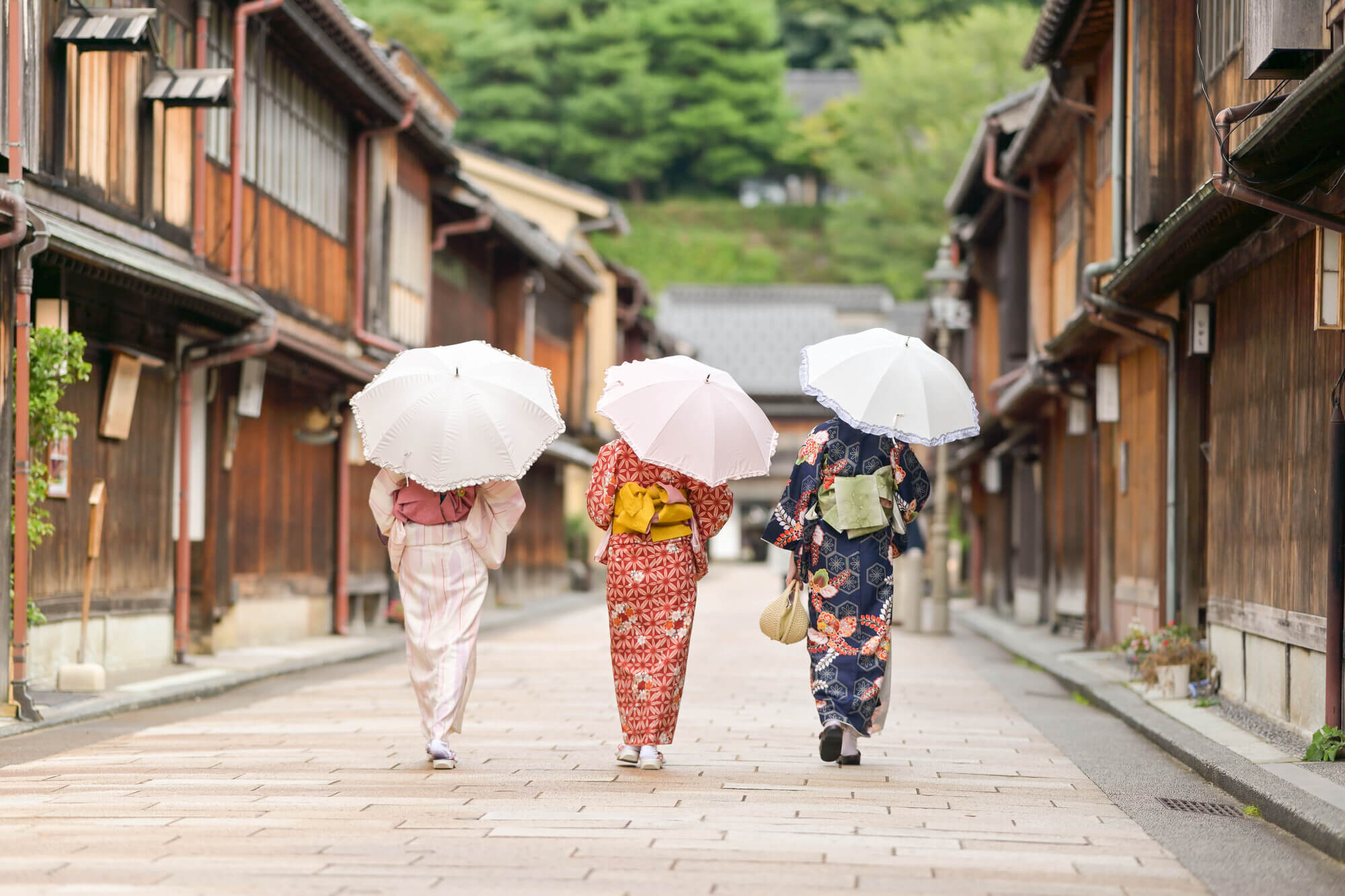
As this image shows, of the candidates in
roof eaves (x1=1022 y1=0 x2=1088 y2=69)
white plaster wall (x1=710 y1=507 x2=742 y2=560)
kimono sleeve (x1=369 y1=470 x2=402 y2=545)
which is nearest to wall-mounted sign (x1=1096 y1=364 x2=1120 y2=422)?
roof eaves (x1=1022 y1=0 x2=1088 y2=69)

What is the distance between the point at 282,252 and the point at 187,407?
11.9 feet

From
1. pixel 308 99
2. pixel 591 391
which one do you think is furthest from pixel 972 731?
pixel 591 391

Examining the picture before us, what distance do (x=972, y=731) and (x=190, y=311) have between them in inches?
323

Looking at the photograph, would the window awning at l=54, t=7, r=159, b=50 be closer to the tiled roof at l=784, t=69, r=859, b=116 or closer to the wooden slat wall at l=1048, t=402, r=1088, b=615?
the wooden slat wall at l=1048, t=402, r=1088, b=615

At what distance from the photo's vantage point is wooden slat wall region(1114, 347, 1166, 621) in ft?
49.9

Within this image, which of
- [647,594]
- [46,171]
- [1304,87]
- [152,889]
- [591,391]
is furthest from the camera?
[591,391]

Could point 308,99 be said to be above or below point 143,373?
above

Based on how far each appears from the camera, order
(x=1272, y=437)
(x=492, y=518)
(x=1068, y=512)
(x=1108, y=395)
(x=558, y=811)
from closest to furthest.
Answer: (x=558, y=811) → (x=492, y=518) → (x=1272, y=437) → (x=1108, y=395) → (x=1068, y=512)

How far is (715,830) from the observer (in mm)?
6578

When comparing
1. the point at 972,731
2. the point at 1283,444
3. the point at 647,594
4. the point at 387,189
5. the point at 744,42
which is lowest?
the point at 972,731

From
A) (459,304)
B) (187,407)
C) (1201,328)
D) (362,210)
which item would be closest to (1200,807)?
(1201,328)

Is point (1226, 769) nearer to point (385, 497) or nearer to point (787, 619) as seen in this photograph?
point (787, 619)

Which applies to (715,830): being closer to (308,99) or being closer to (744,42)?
(308,99)

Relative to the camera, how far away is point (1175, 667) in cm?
1214
